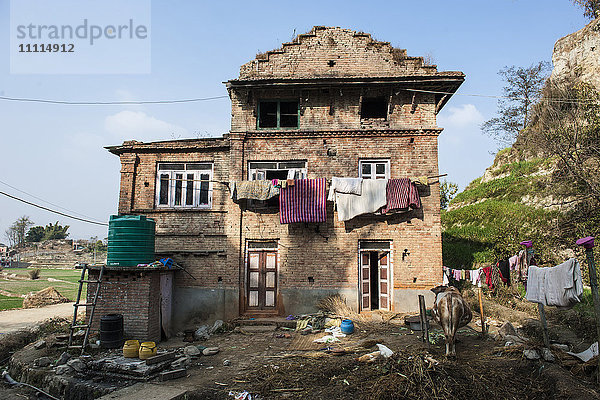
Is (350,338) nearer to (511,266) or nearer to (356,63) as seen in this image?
(511,266)

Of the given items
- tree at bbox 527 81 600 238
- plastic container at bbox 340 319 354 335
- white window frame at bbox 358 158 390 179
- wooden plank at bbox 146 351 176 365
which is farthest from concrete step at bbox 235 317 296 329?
tree at bbox 527 81 600 238

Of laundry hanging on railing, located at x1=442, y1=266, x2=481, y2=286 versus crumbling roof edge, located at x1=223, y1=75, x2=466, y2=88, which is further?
crumbling roof edge, located at x1=223, y1=75, x2=466, y2=88

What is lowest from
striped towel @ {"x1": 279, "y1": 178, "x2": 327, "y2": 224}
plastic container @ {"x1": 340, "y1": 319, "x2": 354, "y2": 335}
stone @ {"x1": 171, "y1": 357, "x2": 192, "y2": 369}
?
stone @ {"x1": 171, "y1": 357, "x2": 192, "y2": 369}

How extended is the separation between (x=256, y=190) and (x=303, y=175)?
1.90 meters

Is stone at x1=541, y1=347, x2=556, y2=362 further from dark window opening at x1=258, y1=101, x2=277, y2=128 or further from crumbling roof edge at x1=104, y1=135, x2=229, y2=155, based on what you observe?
crumbling roof edge at x1=104, y1=135, x2=229, y2=155

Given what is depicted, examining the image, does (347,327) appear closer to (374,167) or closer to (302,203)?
(302,203)

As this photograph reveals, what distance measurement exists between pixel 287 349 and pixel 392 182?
6.53m

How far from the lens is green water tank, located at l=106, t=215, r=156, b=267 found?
10.9 metres

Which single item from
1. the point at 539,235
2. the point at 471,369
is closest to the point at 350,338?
the point at 471,369

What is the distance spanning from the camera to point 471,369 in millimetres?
6625

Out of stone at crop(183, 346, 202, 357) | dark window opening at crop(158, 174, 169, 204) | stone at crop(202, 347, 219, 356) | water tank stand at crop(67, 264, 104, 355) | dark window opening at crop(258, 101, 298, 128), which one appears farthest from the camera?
dark window opening at crop(258, 101, 298, 128)

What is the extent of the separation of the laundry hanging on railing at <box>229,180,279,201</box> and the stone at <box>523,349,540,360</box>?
8.22 meters

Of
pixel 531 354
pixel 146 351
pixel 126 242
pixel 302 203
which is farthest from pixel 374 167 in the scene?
pixel 146 351

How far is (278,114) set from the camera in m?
13.6
